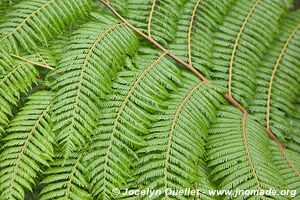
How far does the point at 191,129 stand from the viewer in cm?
212

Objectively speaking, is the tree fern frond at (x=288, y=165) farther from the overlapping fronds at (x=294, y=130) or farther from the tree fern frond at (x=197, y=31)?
the tree fern frond at (x=197, y=31)

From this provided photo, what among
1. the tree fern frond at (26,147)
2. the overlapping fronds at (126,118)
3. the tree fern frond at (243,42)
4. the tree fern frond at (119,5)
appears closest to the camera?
the tree fern frond at (26,147)

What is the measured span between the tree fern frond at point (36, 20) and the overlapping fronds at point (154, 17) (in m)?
0.35

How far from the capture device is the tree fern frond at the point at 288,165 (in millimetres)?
2186

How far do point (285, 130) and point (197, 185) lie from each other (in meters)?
0.88

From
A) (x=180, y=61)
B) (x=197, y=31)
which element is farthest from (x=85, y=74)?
(x=197, y=31)

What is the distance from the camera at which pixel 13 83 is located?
2012 mm

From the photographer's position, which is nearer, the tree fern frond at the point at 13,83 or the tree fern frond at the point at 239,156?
the tree fern frond at the point at 13,83

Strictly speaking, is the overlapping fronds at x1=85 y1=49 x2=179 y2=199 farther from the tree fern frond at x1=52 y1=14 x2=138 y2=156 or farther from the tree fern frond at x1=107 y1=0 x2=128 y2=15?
the tree fern frond at x1=107 y1=0 x2=128 y2=15

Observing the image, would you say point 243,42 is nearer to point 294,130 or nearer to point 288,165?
point 294,130

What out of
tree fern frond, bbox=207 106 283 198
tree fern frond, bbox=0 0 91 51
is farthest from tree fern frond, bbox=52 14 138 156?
tree fern frond, bbox=207 106 283 198

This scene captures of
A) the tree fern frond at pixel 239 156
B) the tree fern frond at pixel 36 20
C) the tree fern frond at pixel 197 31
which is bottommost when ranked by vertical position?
the tree fern frond at pixel 239 156

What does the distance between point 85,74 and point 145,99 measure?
1.25 ft

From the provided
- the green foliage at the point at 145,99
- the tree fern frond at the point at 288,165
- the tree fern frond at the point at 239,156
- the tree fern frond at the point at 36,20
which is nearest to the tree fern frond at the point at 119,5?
the green foliage at the point at 145,99
